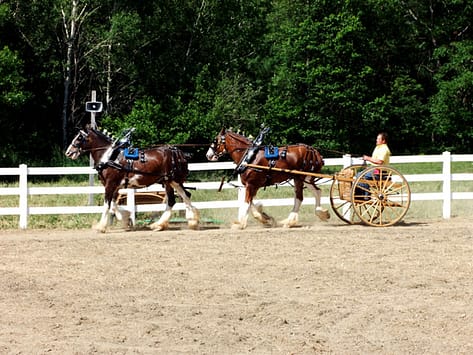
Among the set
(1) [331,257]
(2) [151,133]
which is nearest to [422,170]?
(2) [151,133]

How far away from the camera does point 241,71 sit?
38.5 metres

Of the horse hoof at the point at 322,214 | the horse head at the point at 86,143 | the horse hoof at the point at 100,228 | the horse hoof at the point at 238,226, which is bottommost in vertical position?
the horse hoof at the point at 100,228

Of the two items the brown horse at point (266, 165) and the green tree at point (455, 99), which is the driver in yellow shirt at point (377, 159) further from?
the green tree at point (455, 99)

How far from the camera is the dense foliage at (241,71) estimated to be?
31500 mm

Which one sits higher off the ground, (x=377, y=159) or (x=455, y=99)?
(x=455, y=99)

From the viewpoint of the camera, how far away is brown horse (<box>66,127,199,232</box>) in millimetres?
15211

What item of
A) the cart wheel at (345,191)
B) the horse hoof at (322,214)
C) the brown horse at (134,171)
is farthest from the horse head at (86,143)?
the cart wheel at (345,191)

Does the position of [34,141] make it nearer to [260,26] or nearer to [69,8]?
[69,8]

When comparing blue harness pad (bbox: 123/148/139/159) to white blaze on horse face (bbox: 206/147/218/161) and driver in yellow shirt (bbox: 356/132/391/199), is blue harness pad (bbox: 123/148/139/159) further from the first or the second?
driver in yellow shirt (bbox: 356/132/391/199)

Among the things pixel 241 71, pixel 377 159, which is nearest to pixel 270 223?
pixel 377 159

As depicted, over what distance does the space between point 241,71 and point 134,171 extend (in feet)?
78.1

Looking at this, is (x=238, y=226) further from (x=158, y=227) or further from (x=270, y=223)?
(x=158, y=227)

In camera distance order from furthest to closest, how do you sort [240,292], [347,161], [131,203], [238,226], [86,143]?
1. [347,161]
2. [131,203]
3. [86,143]
4. [238,226]
5. [240,292]

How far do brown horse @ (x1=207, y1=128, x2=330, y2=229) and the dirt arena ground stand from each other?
2.50 feet
